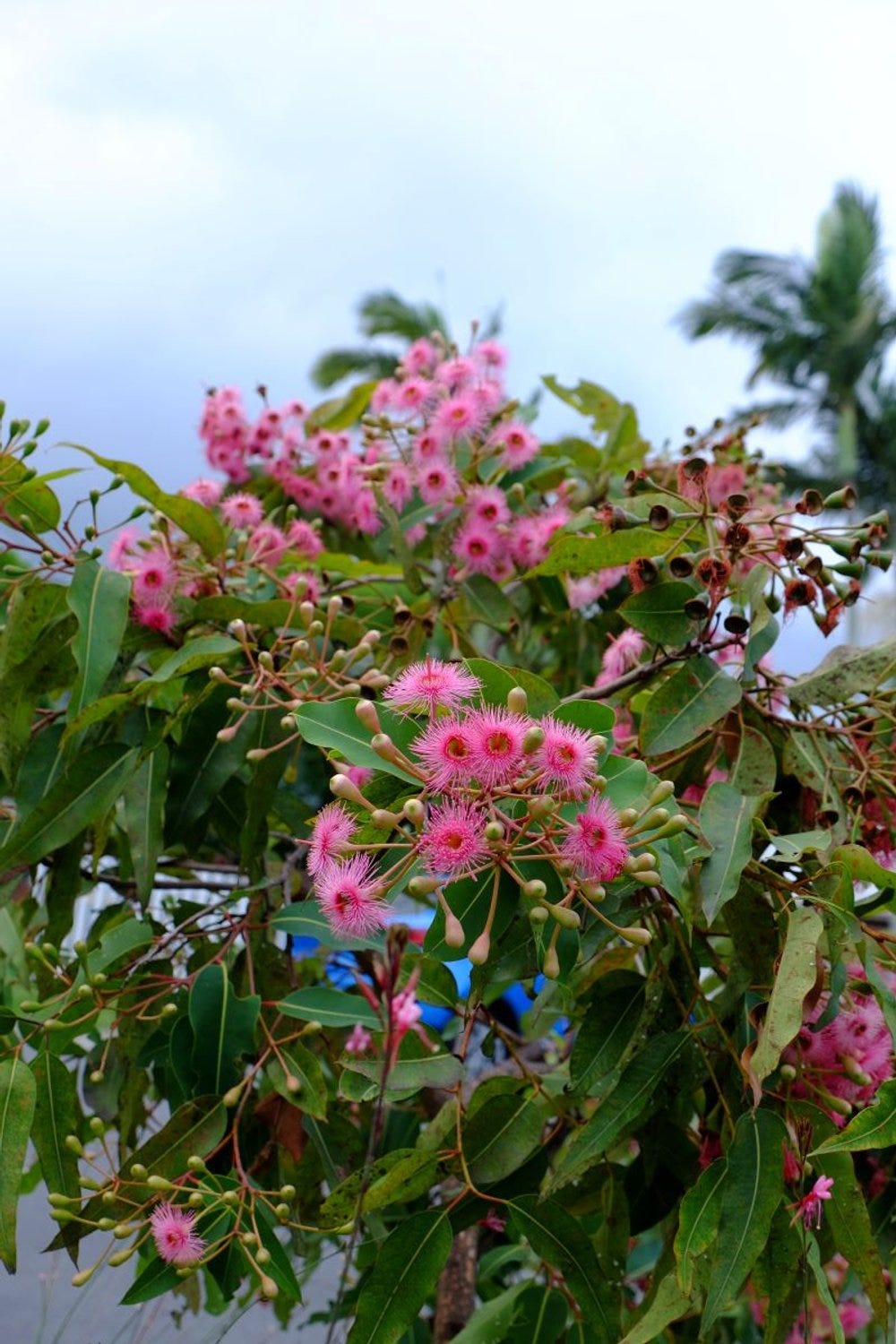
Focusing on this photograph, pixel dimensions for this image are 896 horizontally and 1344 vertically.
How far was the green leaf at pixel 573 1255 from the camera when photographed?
979 millimetres

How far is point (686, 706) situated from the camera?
1009 mm

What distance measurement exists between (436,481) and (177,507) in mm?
388

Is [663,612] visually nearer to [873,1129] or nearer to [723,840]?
[723,840]

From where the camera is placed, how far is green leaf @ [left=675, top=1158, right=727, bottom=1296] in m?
0.85

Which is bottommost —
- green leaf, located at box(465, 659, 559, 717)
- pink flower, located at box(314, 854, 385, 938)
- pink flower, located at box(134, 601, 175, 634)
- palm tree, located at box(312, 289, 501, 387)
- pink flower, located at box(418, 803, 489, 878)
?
pink flower, located at box(314, 854, 385, 938)

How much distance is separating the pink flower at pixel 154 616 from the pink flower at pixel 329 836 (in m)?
0.47

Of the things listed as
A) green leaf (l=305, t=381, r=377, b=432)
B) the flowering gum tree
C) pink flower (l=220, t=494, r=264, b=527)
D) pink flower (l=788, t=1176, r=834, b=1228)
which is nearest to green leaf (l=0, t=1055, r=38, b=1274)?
the flowering gum tree

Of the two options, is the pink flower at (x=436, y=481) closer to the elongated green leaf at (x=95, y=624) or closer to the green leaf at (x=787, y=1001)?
the elongated green leaf at (x=95, y=624)

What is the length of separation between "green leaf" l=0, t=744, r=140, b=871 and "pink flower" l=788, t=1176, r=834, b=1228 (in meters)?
0.64

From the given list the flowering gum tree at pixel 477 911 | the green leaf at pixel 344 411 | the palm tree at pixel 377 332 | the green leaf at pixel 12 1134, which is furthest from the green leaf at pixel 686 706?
the palm tree at pixel 377 332

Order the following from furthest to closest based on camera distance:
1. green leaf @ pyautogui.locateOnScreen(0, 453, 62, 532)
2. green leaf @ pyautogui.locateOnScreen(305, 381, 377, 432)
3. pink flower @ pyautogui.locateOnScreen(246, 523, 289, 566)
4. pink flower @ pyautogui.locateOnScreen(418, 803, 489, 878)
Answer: green leaf @ pyautogui.locateOnScreen(305, 381, 377, 432) < pink flower @ pyautogui.locateOnScreen(246, 523, 289, 566) < green leaf @ pyautogui.locateOnScreen(0, 453, 62, 532) < pink flower @ pyautogui.locateOnScreen(418, 803, 489, 878)

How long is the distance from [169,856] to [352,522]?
58 cm

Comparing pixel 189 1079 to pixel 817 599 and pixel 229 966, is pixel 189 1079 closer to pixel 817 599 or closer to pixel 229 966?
pixel 229 966

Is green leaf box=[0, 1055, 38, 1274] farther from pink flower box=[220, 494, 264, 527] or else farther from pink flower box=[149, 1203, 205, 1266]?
pink flower box=[220, 494, 264, 527]
